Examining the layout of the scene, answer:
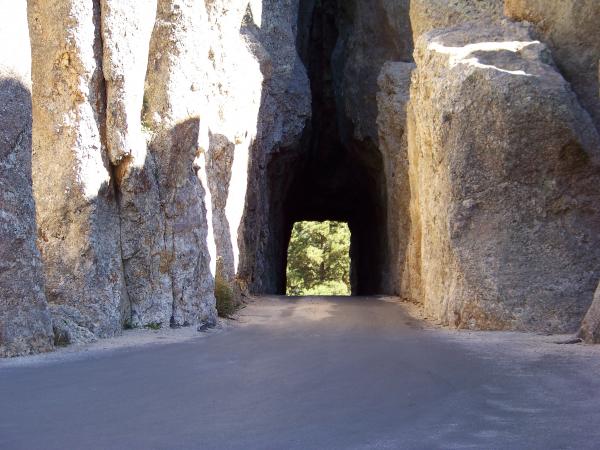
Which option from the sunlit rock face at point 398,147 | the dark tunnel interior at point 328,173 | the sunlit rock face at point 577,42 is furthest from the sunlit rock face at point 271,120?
the sunlit rock face at point 577,42

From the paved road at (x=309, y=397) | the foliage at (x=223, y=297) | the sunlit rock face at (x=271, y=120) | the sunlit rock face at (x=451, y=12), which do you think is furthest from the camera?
the sunlit rock face at (x=271, y=120)

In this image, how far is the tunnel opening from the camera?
22.1m

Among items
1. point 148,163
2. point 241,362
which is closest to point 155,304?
point 148,163

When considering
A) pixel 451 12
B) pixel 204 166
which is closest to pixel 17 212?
pixel 204 166

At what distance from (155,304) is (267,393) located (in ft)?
16.7

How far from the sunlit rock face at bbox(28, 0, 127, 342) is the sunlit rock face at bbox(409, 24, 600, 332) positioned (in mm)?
4317

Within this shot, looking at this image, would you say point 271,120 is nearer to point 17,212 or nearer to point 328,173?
point 328,173

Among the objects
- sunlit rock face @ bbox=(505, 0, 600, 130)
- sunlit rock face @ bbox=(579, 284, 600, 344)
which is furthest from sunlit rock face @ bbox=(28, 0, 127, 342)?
sunlit rock face @ bbox=(505, 0, 600, 130)

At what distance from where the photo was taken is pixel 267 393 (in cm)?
456

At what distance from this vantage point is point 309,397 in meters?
4.41

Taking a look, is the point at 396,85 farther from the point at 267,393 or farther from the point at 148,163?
the point at 267,393

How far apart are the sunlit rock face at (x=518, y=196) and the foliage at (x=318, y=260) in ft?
83.4

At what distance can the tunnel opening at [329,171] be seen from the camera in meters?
22.1

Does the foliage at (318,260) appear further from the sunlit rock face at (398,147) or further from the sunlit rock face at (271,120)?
the sunlit rock face at (398,147)
